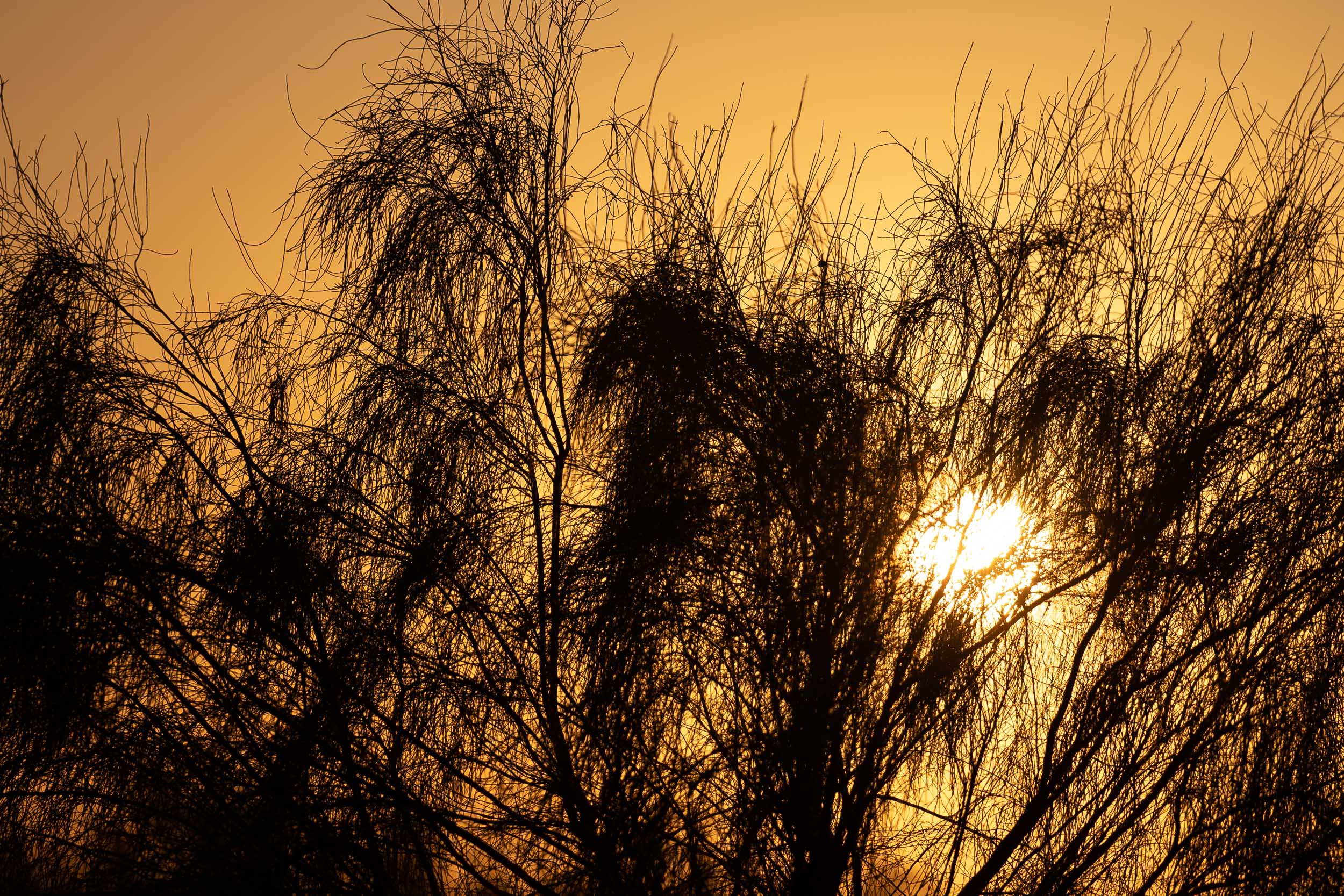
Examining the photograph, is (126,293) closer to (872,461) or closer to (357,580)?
(357,580)

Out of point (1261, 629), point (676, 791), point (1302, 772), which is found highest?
point (1261, 629)

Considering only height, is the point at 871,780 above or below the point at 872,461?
below

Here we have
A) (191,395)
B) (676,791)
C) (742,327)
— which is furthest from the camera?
(191,395)

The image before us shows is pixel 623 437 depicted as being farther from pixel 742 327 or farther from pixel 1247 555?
pixel 1247 555

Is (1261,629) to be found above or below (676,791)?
above

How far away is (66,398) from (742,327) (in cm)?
307

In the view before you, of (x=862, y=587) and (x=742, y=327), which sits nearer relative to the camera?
(x=862, y=587)

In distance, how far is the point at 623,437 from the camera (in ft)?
15.8

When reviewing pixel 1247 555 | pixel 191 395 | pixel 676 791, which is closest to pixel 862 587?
pixel 676 791

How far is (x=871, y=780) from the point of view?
15.2 ft

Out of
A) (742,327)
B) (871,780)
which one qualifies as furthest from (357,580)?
(871,780)

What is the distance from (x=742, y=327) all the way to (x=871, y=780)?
1.93 m

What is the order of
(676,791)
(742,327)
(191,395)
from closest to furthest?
(676,791)
(742,327)
(191,395)

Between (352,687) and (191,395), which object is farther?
(191,395)
